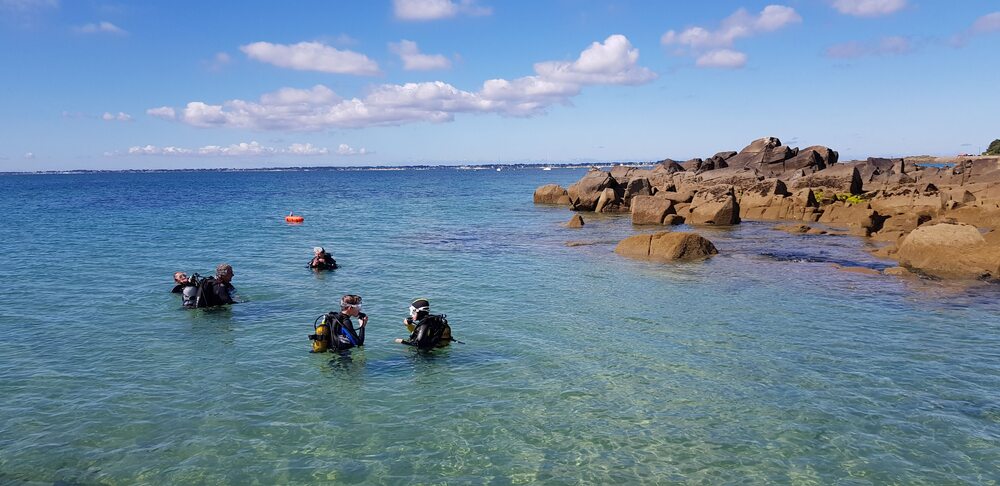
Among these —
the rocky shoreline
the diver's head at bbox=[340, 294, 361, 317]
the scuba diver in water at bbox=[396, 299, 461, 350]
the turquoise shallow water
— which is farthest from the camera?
the rocky shoreline

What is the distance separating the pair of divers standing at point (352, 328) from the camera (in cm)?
1266

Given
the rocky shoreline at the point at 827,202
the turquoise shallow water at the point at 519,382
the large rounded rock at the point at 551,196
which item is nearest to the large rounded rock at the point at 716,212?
the rocky shoreline at the point at 827,202

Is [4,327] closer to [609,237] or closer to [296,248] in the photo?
[296,248]

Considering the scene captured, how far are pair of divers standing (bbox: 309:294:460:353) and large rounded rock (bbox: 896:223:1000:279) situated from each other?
18.7 metres

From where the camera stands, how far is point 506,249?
31.1 metres

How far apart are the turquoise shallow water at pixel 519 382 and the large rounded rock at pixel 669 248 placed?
256cm

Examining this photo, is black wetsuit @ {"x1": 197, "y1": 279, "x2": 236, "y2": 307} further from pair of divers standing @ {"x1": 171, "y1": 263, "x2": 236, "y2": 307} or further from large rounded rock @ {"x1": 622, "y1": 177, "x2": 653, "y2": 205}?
large rounded rock @ {"x1": 622, "y1": 177, "x2": 653, "y2": 205}

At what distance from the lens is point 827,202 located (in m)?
45.8

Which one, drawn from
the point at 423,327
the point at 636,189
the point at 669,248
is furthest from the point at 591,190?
the point at 423,327

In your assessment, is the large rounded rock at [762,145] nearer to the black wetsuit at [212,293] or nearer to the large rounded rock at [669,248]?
the large rounded rock at [669,248]


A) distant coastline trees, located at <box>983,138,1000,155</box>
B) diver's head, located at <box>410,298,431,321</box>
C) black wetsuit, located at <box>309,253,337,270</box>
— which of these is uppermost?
distant coastline trees, located at <box>983,138,1000,155</box>

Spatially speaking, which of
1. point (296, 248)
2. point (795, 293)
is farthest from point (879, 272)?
point (296, 248)

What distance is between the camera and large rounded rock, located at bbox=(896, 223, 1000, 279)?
2119 cm

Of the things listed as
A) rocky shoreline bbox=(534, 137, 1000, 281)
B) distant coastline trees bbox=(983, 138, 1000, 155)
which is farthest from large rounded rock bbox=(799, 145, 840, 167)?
distant coastline trees bbox=(983, 138, 1000, 155)
